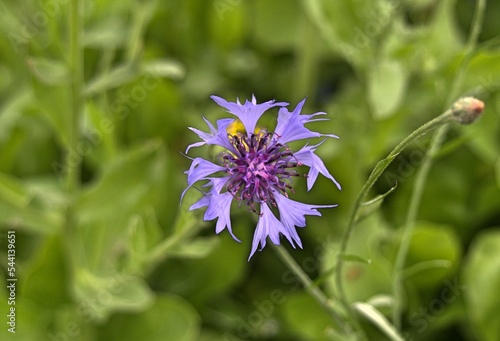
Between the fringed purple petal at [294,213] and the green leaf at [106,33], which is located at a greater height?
the fringed purple petal at [294,213]

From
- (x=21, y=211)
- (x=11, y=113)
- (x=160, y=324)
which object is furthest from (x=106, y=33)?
(x=160, y=324)

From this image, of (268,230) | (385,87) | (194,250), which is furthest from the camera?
(385,87)

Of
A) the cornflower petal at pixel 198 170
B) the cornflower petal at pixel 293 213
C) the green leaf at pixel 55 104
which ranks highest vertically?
the cornflower petal at pixel 198 170

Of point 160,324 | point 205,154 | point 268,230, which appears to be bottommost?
point 160,324

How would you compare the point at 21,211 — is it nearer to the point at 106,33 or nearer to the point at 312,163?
the point at 106,33

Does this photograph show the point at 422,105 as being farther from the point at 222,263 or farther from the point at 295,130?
the point at 295,130

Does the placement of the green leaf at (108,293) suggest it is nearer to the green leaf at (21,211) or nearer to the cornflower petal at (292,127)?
the green leaf at (21,211)

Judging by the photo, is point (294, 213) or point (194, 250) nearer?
point (294, 213)

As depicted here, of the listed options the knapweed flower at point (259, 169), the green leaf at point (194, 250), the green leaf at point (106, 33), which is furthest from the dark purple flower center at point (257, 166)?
the green leaf at point (106, 33)
